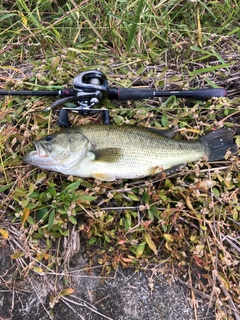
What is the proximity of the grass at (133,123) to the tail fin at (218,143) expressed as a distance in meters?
0.09

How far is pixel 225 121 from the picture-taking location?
3371 mm

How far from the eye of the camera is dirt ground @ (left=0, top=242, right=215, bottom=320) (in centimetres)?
293

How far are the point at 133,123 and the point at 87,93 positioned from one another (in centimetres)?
59

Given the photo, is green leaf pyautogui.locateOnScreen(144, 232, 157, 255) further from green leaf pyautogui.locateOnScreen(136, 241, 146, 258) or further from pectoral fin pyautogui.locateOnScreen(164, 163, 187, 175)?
pectoral fin pyautogui.locateOnScreen(164, 163, 187, 175)

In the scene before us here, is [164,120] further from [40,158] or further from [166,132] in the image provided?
[40,158]

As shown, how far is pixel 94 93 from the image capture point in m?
2.92

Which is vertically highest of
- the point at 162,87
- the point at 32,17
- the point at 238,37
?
the point at 32,17

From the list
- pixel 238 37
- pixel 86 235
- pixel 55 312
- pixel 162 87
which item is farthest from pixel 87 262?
pixel 238 37

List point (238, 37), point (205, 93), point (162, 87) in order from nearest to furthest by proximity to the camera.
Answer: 1. point (205, 93)
2. point (162, 87)
3. point (238, 37)

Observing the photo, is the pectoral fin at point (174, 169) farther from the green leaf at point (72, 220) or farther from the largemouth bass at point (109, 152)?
the green leaf at point (72, 220)

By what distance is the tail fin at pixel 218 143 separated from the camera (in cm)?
311

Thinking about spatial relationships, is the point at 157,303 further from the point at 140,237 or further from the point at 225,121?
the point at 225,121

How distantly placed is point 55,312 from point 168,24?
3.25 m

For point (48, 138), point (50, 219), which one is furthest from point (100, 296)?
point (48, 138)
